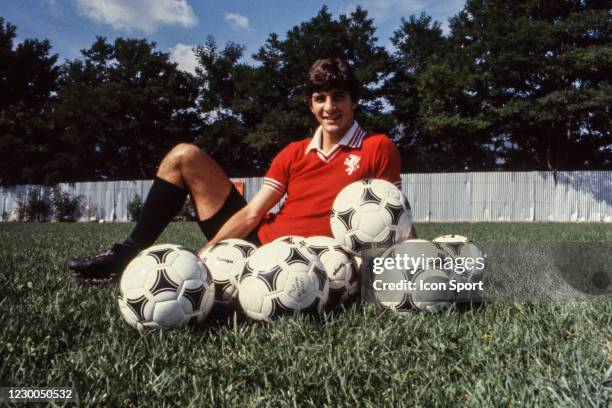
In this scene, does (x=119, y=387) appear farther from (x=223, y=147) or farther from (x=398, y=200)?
(x=223, y=147)

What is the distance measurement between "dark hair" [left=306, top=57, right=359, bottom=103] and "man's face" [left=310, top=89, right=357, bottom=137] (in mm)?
44

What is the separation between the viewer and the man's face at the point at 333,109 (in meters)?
4.02

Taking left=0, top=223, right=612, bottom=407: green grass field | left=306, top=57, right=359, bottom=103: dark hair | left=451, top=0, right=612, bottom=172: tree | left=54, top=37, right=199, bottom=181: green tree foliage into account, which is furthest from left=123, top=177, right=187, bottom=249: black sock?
left=54, top=37, right=199, bottom=181: green tree foliage

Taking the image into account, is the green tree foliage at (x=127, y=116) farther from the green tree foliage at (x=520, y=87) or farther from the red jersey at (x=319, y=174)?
the red jersey at (x=319, y=174)

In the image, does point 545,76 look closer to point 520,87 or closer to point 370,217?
point 520,87

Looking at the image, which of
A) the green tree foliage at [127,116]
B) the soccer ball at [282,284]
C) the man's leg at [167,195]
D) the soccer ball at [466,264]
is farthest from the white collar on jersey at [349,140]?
the green tree foliage at [127,116]

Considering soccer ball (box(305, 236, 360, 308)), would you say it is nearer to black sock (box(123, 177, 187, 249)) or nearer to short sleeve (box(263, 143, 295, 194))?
short sleeve (box(263, 143, 295, 194))

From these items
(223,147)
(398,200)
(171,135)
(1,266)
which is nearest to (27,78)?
(171,135)

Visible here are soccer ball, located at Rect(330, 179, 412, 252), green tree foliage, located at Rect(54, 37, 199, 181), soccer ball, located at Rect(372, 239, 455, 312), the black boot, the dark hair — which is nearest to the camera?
soccer ball, located at Rect(372, 239, 455, 312)

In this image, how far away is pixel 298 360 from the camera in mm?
2270

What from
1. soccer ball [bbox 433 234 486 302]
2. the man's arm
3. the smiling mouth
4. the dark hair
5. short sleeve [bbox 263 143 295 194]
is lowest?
soccer ball [bbox 433 234 486 302]

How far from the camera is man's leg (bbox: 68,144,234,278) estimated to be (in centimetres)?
424

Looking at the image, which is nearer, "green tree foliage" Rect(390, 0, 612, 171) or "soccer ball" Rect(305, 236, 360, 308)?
"soccer ball" Rect(305, 236, 360, 308)

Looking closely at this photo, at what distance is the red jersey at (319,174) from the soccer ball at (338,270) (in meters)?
→ 0.60
